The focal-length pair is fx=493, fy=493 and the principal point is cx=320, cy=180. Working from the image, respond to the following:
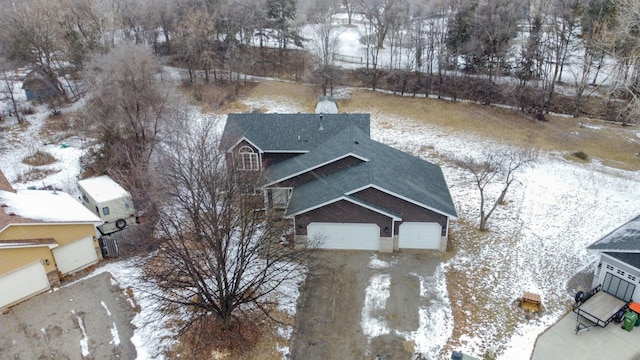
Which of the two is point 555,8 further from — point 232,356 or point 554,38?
point 232,356

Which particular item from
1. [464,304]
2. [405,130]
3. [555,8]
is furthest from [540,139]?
[464,304]

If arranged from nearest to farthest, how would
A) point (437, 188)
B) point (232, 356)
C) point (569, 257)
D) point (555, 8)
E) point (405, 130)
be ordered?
point (232, 356) → point (569, 257) → point (437, 188) → point (405, 130) → point (555, 8)

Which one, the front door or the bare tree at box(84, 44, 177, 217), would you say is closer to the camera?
the front door

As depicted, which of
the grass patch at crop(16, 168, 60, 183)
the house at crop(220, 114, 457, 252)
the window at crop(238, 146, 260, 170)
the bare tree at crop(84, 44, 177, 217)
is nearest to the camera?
the house at crop(220, 114, 457, 252)

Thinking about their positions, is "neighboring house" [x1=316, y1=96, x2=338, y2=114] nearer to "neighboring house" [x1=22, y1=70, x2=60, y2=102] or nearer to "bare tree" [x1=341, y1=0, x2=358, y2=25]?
"neighboring house" [x1=22, y1=70, x2=60, y2=102]

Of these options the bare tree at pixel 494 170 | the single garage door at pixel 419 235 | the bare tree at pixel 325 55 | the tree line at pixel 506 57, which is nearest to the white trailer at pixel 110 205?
the single garage door at pixel 419 235

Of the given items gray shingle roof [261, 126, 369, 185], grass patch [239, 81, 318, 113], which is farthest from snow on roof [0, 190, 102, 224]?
grass patch [239, 81, 318, 113]

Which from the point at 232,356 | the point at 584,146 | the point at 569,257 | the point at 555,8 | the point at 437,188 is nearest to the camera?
the point at 232,356
